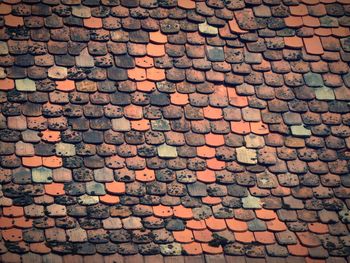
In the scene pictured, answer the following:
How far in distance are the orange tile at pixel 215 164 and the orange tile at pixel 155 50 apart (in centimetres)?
123

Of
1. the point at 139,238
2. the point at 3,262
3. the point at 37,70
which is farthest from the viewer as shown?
the point at 37,70

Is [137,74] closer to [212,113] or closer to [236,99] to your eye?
[212,113]

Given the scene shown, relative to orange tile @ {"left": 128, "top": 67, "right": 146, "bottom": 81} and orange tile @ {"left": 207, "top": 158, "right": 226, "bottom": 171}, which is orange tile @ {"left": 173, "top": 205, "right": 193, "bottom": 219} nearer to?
orange tile @ {"left": 207, "top": 158, "right": 226, "bottom": 171}

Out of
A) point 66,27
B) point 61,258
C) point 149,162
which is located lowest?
point 61,258

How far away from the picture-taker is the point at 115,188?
16.0 feet

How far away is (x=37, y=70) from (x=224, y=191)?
222 cm

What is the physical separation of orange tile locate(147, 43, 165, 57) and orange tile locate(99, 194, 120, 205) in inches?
60.5

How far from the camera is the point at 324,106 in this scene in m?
5.46

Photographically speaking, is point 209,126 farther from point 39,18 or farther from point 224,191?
point 39,18

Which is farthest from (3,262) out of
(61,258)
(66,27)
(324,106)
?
(324,106)

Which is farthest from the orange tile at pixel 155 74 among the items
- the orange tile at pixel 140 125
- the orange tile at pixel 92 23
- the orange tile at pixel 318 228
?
the orange tile at pixel 318 228

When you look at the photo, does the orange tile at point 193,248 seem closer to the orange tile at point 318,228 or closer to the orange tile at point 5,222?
the orange tile at point 318,228

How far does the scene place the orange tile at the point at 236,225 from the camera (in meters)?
4.92

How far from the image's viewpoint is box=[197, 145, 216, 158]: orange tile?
510 cm
